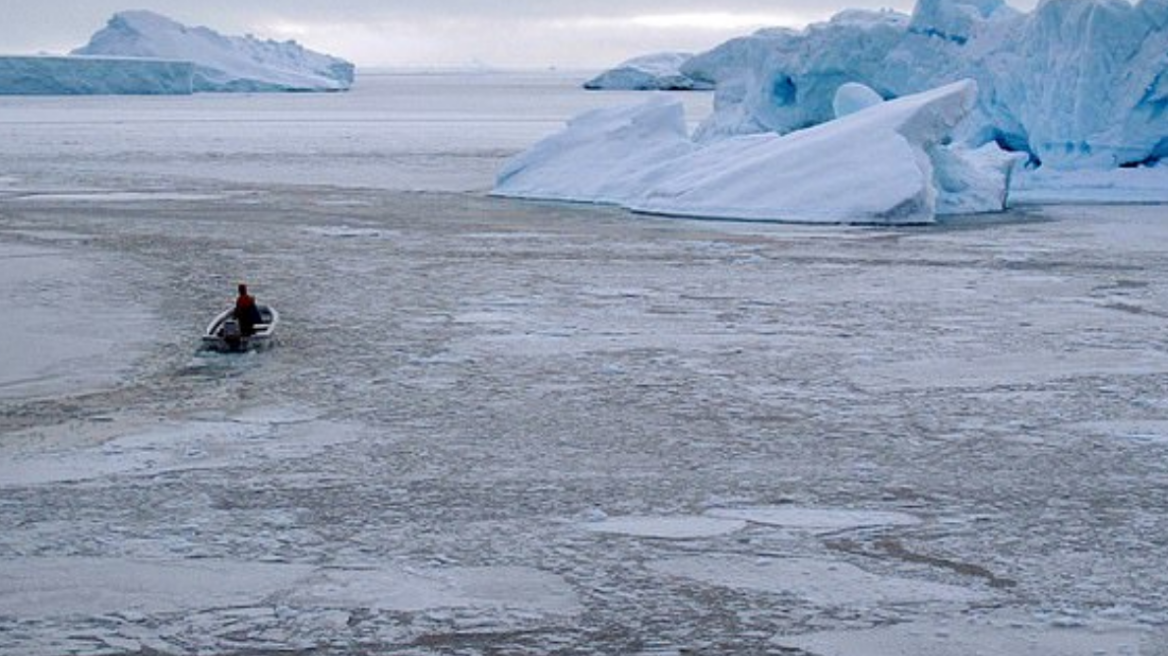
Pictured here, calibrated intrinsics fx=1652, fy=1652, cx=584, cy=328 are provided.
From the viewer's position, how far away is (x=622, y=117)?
57.1ft

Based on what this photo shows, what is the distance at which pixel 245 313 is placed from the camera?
7.54m

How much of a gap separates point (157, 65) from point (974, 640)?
176 feet

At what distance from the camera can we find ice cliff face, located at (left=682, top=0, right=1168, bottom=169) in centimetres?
1731

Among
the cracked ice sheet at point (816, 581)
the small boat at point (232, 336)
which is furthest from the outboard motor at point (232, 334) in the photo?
the cracked ice sheet at point (816, 581)

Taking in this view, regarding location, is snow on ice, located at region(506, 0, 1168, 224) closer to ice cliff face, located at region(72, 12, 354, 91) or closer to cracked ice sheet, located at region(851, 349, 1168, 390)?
cracked ice sheet, located at region(851, 349, 1168, 390)

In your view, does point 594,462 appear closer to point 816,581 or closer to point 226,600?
point 816,581

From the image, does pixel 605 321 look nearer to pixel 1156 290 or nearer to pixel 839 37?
pixel 1156 290

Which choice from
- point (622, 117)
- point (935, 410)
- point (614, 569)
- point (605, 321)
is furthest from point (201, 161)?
point (614, 569)

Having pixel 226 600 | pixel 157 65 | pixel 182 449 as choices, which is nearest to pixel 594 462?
pixel 182 449

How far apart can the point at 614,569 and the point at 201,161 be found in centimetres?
1962

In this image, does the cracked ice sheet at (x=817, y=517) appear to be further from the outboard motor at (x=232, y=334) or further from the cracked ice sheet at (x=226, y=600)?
the outboard motor at (x=232, y=334)

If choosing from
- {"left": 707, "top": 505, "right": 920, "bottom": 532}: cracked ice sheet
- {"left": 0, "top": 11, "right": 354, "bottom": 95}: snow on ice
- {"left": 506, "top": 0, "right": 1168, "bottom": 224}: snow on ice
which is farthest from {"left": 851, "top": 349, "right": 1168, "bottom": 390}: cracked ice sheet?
{"left": 0, "top": 11, "right": 354, "bottom": 95}: snow on ice

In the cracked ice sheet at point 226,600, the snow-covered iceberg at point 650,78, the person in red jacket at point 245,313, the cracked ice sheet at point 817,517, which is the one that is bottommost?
the cracked ice sheet at point 226,600

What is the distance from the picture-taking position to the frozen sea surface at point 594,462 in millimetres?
3887
